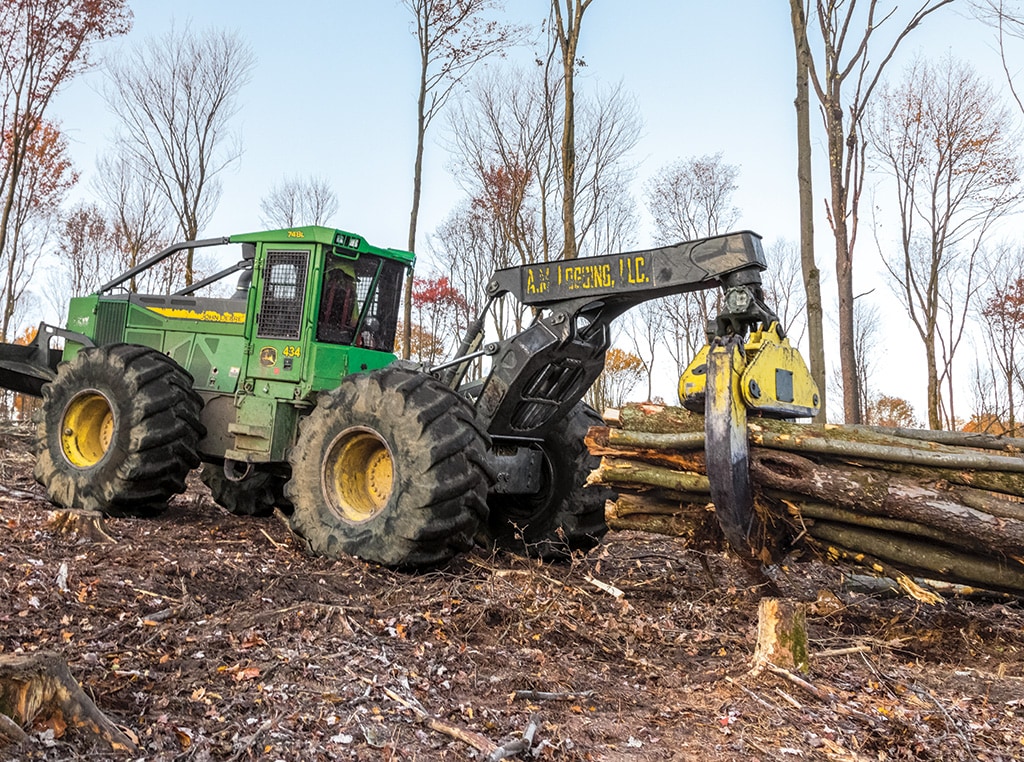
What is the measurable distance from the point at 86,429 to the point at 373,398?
372 cm

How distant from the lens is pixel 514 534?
769 cm

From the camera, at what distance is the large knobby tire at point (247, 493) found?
352 inches

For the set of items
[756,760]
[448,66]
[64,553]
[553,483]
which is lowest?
[756,760]

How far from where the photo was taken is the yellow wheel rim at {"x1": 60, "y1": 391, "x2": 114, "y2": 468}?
807 cm

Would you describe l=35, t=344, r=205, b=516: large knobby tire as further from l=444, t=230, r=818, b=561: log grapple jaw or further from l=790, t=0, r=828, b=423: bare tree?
l=790, t=0, r=828, b=423: bare tree

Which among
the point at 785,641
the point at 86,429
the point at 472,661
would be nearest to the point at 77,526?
the point at 86,429

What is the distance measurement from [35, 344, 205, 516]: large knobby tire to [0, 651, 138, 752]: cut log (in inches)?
183

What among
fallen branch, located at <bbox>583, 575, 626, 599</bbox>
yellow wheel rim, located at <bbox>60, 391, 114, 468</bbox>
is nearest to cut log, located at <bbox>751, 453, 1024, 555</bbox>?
fallen branch, located at <bbox>583, 575, 626, 599</bbox>

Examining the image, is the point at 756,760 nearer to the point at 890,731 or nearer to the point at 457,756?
the point at 890,731

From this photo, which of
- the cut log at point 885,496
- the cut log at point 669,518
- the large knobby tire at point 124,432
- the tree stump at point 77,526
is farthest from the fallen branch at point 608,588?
the large knobby tire at point 124,432

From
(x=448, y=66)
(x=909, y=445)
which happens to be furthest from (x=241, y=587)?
(x=448, y=66)

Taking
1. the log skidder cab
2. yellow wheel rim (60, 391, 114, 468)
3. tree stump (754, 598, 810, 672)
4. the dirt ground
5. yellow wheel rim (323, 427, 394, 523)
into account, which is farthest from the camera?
yellow wheel rim (60, 391, 114, 468)

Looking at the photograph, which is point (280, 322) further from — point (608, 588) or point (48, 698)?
point (48, 698)

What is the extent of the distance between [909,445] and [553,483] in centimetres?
336
